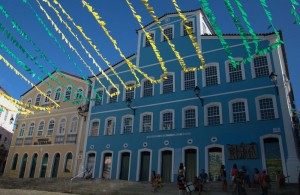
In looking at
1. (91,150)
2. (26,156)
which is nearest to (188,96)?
(91,150)

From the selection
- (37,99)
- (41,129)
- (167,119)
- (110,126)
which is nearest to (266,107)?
(167,119)

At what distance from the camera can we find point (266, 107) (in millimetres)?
18875

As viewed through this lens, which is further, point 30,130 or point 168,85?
point 30,130

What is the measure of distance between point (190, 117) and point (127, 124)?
6213 millimetres

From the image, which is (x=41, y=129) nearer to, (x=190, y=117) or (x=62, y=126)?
(x=62, y=126)

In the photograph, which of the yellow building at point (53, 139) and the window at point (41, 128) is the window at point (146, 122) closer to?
the yellow building at point (53, 139)

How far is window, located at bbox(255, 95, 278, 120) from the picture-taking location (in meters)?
18.5

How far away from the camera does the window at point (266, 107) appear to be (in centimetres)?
1853

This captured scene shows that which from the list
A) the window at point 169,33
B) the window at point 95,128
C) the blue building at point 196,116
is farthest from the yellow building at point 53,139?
the window at point 169,33

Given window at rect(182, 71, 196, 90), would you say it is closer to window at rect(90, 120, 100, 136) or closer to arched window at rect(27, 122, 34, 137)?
window at rect(90, 120, 100, 136)

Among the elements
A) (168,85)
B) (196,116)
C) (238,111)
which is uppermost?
(168,85)

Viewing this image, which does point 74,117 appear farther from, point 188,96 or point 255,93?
point 255,93

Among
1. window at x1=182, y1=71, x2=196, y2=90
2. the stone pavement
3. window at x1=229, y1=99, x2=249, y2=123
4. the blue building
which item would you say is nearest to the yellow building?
the blue building

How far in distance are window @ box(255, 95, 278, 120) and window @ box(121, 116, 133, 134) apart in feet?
35.4
